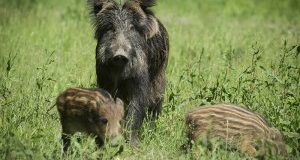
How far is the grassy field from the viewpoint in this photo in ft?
19.7

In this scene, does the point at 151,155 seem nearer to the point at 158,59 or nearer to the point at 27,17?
the point at 158,59

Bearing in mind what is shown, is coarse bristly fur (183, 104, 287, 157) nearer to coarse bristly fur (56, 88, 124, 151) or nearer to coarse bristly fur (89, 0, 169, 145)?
coarse bristly fur (56, 88, 124, 151)

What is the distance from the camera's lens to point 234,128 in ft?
18.9

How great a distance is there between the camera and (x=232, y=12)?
16.7 metres

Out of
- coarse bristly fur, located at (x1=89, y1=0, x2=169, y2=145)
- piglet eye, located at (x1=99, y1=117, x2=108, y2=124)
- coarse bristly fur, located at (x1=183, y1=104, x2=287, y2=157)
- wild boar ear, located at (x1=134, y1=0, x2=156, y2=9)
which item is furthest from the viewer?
wild boar ear, located at (x1=134, y1=0, x2=156, y2=9)

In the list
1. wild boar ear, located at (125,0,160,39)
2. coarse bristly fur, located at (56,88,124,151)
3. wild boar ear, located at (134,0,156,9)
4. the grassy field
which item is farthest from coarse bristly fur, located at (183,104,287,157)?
wild boar ear, located at (134,0,156,9)

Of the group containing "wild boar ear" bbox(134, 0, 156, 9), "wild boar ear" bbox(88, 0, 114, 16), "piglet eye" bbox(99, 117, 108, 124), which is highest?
"wild boar ear" bbox(134, 0, 156, 9)

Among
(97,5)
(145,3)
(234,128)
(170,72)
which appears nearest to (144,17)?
(145,3)

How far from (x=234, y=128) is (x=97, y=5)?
2.37 metres

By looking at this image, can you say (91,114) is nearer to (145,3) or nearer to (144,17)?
Result: (144,17)

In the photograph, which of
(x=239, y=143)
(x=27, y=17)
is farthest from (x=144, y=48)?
(x=27, y=17)

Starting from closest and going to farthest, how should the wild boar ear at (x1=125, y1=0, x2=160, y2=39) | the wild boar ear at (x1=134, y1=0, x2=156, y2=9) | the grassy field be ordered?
the grassy field < the wild boar ear at (x1=125, y1=0, x2=160, y2=39) < the wild boar ear at (x1=134, y1=0, x2=156, y2=9)

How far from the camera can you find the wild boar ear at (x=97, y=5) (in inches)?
283

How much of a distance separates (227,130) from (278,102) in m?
1.65
